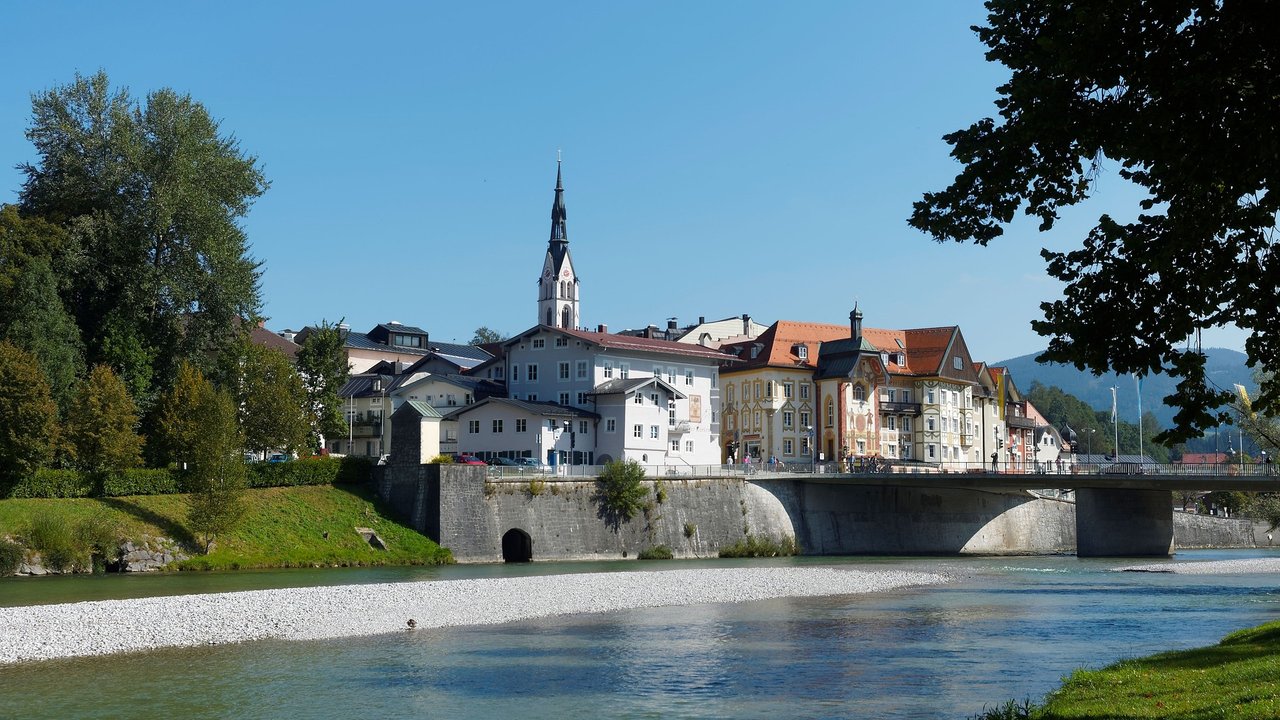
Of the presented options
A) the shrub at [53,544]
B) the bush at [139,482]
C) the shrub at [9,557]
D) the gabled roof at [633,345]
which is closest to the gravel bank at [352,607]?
the shrub at [9,557]

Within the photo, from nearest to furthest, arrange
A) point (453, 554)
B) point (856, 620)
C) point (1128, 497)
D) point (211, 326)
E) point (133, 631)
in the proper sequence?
point (133, 631)
point (856, 620)
point (453, 554)
point (211, 326)
point (1128, 497)

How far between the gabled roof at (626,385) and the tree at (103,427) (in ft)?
108

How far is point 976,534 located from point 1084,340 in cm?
7862

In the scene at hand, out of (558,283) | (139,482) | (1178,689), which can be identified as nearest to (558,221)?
(558,283)

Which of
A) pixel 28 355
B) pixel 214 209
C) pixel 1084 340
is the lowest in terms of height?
pixel 1084 340

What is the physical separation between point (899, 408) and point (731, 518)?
110ft

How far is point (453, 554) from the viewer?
66.9 meters

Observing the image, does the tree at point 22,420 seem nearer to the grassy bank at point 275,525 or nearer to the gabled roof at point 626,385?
the grassy bank at point 275,525

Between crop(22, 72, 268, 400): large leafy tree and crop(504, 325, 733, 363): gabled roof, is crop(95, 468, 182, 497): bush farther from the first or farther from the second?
crop(504, 325, 733, 363): gabled roof

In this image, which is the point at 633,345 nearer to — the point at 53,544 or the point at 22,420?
the point at 22,420

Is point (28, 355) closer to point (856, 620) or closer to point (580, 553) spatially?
point (580, 553)

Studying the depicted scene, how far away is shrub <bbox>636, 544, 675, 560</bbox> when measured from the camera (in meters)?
73.3

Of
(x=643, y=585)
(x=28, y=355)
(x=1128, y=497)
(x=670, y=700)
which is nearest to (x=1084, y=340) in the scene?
(x=670, y=700)

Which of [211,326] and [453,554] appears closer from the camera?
[453,554]
